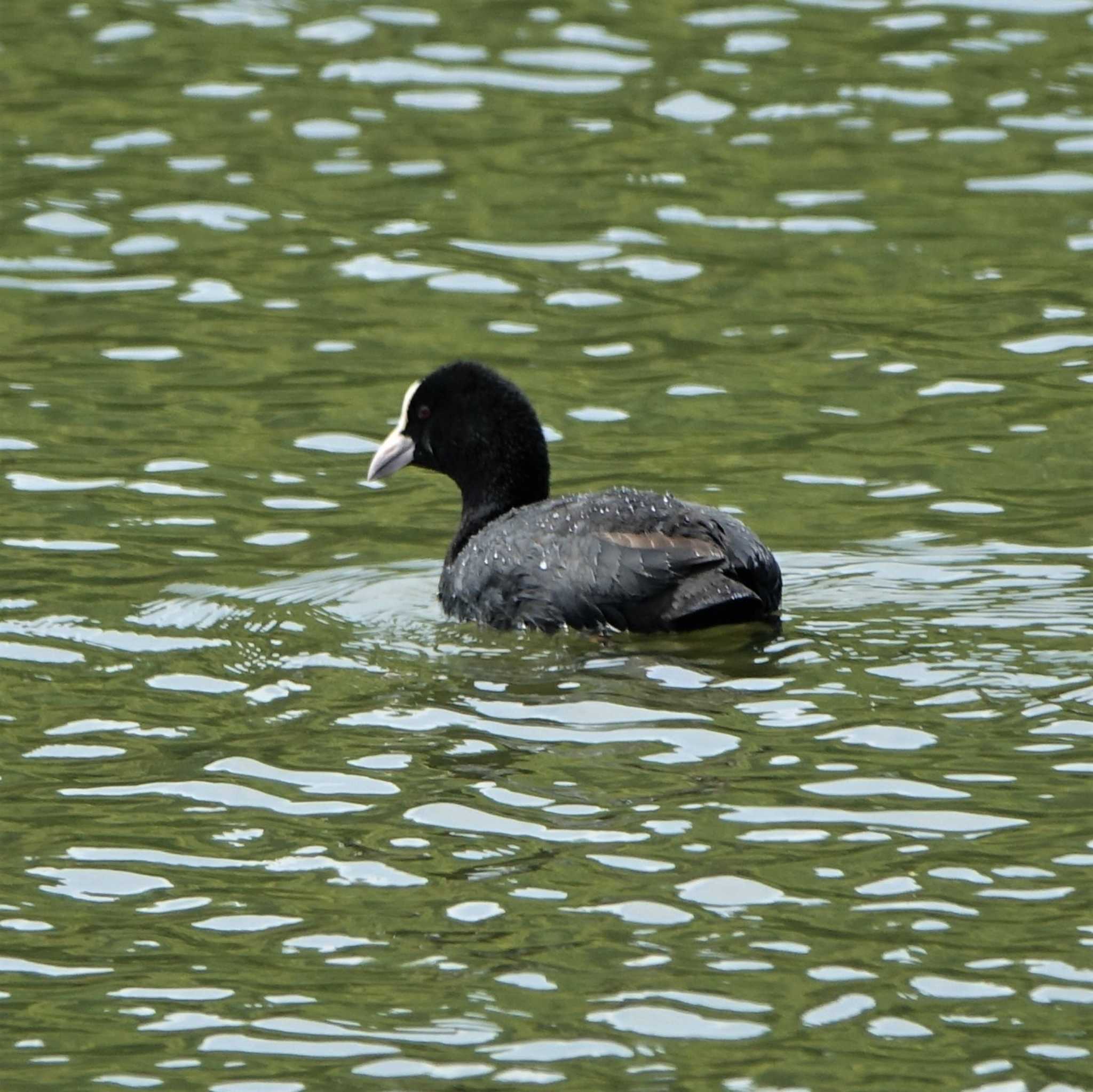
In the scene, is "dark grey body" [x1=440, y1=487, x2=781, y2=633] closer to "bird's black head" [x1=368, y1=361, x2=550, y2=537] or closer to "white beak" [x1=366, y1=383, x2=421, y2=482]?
"bird's black head" [x1=368, y1=361, x2=550, y2=537]

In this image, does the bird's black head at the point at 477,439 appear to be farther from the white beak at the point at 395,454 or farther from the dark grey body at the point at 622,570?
the dark grey body at the point at 622,570

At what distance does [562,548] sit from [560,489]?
7.12ft

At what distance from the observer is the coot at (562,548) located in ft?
28.9

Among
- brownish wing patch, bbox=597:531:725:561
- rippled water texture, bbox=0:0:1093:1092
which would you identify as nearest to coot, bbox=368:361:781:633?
brownish wing patch, bbox=597:531:725:561

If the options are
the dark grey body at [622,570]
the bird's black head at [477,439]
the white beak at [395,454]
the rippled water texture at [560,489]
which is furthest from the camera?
the white beak at [395,454]

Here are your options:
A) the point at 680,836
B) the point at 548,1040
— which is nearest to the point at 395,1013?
the point at 548,1040

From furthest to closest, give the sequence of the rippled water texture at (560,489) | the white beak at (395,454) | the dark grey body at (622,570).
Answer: the white beak at (395,454)
the dark grey body at (622,570)
the rippled water texture at (560,489)

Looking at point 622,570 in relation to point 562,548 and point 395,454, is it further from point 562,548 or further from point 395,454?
point 395,454

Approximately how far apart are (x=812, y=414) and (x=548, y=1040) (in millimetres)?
6523

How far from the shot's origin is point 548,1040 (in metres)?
5.91

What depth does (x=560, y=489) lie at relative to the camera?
11.3m

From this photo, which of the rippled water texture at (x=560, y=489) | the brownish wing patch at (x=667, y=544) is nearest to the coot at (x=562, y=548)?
the brownish wing patch at (x=667, y=544)

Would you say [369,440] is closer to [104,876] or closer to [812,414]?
[812,414]

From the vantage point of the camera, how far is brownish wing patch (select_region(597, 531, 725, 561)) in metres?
8.80
